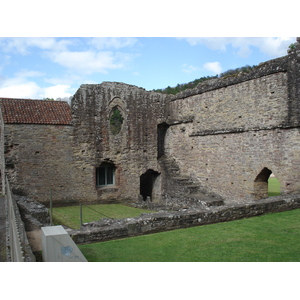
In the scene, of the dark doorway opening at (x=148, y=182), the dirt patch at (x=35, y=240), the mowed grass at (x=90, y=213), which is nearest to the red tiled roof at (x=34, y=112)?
the mowed grass at (x=90, y=213)

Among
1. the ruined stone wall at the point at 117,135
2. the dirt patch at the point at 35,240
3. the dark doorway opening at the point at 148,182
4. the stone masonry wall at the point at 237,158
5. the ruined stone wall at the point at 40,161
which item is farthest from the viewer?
the dark doorway opening at the point at 148,182

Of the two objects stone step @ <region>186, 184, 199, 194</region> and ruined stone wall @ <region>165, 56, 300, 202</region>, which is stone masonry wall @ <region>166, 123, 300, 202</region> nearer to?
ruined stone wall @ <region>165, 56, 300, 202</region>

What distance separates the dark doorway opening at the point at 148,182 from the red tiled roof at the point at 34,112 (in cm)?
559

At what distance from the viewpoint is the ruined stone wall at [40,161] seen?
14141 mm

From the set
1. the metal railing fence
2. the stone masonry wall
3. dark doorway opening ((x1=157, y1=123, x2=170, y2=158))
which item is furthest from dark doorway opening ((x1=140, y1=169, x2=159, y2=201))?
the metal railing fence

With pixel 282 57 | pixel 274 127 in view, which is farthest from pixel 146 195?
pixel 282 57

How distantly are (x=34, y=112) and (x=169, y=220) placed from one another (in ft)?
31.5

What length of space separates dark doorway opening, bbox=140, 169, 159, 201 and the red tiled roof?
220 inches

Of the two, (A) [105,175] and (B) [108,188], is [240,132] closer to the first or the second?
(B) [108,188]

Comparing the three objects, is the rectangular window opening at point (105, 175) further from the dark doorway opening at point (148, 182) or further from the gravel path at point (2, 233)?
the gravel path at point (2, 233)

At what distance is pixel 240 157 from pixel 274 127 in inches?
79.1

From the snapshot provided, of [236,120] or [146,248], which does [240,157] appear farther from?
[146,248]

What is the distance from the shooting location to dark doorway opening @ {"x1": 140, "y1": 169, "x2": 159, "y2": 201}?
18180mm

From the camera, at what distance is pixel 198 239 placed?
6.91 meters
